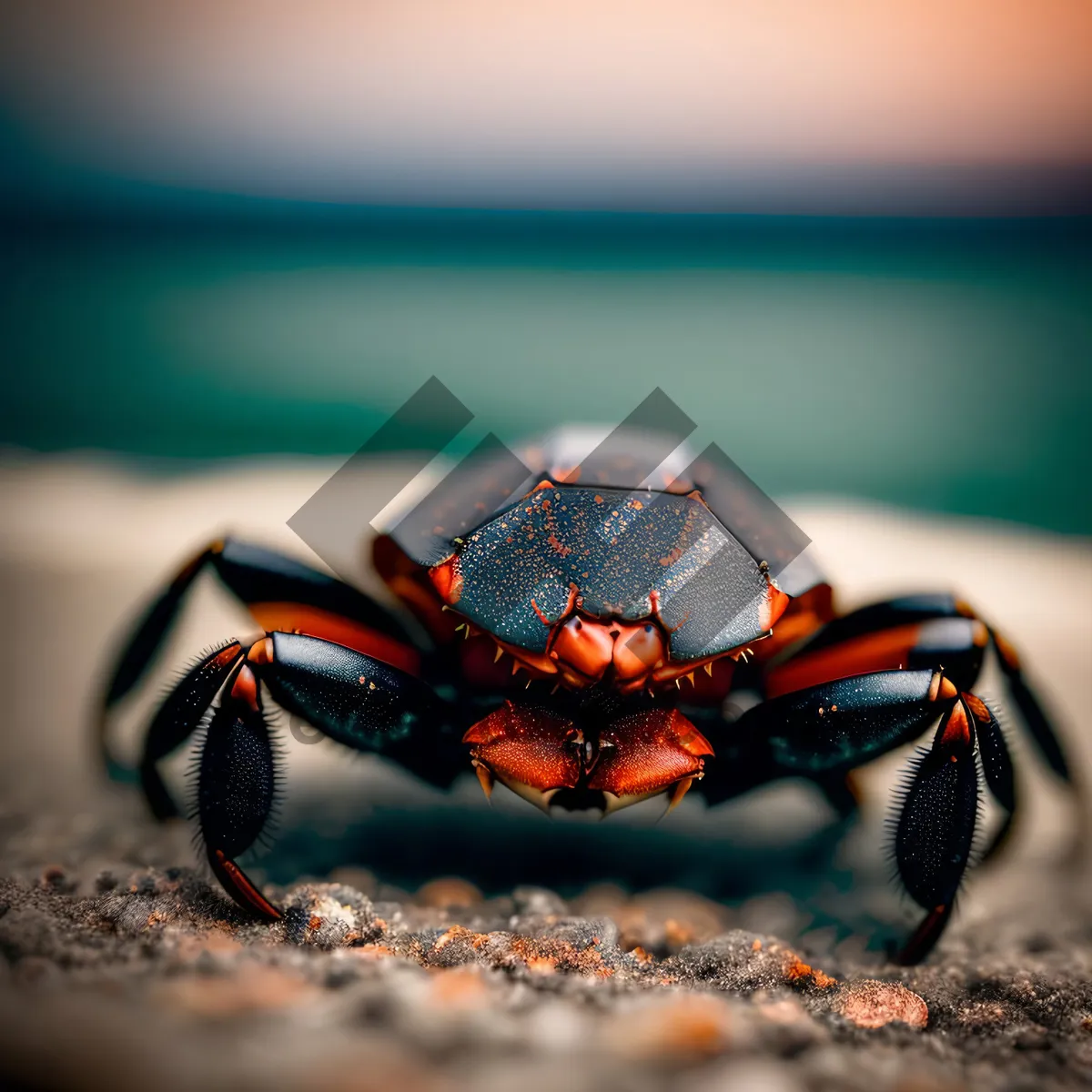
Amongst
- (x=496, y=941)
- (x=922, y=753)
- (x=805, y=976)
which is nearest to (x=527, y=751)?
(x=496, y=941)

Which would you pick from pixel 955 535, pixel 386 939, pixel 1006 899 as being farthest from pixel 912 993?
pixel 955 535

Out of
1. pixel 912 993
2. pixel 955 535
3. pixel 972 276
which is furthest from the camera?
pixel 972 276

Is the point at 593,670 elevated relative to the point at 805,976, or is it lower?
elevated

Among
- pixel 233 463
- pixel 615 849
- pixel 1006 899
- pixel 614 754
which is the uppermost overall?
pixel 233 463

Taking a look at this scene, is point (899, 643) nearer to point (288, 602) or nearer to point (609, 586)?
point (609, 586)

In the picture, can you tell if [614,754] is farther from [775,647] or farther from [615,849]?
[615,849]
